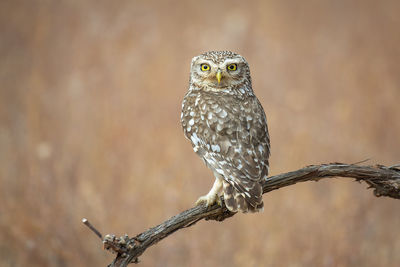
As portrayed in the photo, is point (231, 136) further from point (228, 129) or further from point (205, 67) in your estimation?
point (205, 67)

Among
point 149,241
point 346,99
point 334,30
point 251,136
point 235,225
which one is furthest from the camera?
point 334,30

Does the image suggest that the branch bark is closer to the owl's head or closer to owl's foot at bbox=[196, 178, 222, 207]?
owl's foot at bbox=[196, 178, 222, 207]

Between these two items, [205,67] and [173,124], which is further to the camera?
[173,124]

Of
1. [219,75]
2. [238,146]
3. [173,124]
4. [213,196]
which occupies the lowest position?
[213,196]

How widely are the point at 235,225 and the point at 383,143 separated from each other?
102 inches

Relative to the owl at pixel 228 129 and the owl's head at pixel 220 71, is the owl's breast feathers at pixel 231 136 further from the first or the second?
the owl's head at pixel 220 71

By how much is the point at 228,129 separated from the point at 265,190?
528 millimetres

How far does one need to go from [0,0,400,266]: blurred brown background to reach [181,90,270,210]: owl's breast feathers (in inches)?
89.0

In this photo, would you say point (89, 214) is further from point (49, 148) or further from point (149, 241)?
point (149, 241)

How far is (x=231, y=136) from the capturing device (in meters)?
3.21

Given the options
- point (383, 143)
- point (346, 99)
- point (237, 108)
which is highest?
point (346, 99)

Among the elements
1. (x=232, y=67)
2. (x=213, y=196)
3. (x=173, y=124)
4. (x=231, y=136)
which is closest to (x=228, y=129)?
(x=231, y=136)

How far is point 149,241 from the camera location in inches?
96.7

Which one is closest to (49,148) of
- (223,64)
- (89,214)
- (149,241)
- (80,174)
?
(80,174)
